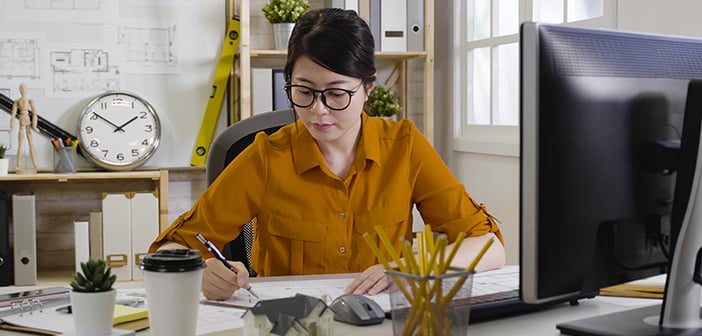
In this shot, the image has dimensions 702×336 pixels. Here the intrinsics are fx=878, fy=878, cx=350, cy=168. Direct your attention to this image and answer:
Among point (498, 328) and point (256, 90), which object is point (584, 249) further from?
point (256, 90)

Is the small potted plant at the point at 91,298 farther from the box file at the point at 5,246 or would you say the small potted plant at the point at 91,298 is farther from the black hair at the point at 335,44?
the box file at the point at 5,246

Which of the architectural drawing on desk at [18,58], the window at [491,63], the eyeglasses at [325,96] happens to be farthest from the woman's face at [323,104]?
the architectural drawing on desk at [18,58]

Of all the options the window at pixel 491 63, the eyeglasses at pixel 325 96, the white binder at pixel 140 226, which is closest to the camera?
the eyeglasses at pixel 325 96

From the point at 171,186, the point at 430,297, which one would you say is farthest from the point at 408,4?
the point at 430,297

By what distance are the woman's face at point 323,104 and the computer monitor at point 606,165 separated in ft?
2.21

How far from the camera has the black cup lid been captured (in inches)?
44.0

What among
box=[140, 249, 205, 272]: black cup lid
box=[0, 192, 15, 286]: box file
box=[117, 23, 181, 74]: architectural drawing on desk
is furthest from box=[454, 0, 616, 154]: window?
box=[140, 249, 205, 272]: black cup lid

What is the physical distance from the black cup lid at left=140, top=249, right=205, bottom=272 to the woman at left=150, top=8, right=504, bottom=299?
547mm

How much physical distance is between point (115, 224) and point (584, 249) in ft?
9.21

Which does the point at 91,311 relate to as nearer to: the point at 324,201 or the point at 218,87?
the point at 324,201

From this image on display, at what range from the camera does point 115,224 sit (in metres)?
3.59

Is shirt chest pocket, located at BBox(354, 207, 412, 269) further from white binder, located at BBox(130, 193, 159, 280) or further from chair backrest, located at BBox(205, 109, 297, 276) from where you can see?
white binder, located at BBox(130, 193, 159, 280)

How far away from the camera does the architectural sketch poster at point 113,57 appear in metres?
3.73

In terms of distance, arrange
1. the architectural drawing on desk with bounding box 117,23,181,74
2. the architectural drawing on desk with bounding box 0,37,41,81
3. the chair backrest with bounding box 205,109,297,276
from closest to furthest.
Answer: the chair backrest with bounding box 205,109,297,276 < the architectural drawing on desk with bounding box 0,37,41,81 < the architectural drawing on desk with bounding box 117,23,181,74
